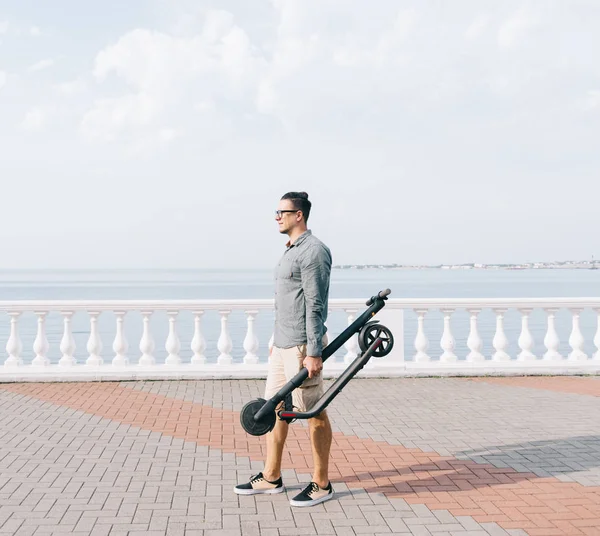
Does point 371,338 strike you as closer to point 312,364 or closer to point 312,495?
point 312,364

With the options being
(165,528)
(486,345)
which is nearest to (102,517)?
(165,528)

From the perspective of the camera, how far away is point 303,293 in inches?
194

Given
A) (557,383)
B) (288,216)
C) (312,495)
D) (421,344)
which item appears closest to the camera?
(312,495)

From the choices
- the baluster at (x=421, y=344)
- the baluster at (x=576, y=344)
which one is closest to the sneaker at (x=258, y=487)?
the baluster at (x=421, y=344)

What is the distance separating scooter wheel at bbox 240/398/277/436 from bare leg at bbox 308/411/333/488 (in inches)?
→ 11.3

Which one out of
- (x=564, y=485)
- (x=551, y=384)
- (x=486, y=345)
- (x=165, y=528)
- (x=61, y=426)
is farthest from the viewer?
(x=486, y=345)

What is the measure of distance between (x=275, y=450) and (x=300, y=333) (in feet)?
3.06

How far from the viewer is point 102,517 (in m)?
4.61

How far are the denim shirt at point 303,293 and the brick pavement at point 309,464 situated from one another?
45.5 inches

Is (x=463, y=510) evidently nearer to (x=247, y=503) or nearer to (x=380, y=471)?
(x=380, y=471)

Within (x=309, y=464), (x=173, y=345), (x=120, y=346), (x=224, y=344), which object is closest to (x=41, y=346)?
(x=120, y=346)

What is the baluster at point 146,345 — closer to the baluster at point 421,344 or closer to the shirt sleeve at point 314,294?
the baluster at point 421,344

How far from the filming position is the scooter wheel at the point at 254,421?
492 centimetres

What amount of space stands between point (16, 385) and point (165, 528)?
247 inches
